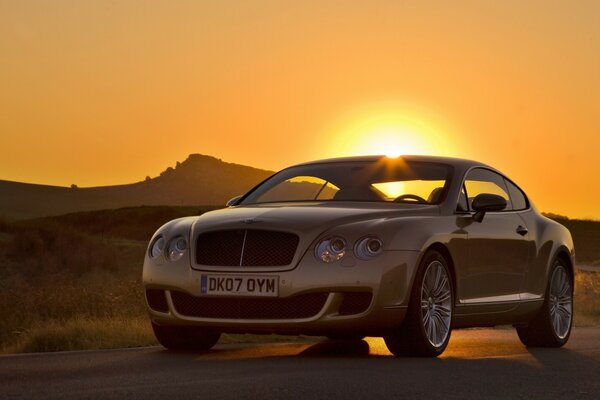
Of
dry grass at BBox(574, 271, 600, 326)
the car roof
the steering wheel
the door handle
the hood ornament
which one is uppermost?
the car roof

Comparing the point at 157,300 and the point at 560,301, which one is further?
the point at 560,301

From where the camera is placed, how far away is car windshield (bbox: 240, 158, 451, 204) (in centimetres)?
1047

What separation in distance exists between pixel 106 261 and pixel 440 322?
3329cm

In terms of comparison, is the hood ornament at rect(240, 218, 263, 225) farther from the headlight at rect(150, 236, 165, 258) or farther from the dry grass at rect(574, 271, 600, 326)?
the dry grass at rect(574, 271, 600, 326)

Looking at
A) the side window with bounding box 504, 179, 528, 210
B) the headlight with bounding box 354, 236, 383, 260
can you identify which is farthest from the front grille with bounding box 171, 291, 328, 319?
the side window with bounding box 504, 179, 528, 210

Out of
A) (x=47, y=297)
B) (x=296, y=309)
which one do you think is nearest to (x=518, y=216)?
(x=296, y=309)

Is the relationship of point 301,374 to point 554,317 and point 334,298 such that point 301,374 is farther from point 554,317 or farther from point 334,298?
point 554,317

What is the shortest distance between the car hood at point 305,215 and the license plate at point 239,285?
402mm

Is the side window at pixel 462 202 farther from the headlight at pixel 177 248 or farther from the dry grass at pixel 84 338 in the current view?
the dry grass at pixel 84 338

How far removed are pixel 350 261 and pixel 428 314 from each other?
895mm

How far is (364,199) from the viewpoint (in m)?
10.4

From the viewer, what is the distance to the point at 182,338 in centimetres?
1012

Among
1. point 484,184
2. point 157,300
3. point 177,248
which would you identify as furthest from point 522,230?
point 157,300

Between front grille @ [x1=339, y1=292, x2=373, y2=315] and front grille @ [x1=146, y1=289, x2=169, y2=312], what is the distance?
1.45 meters
